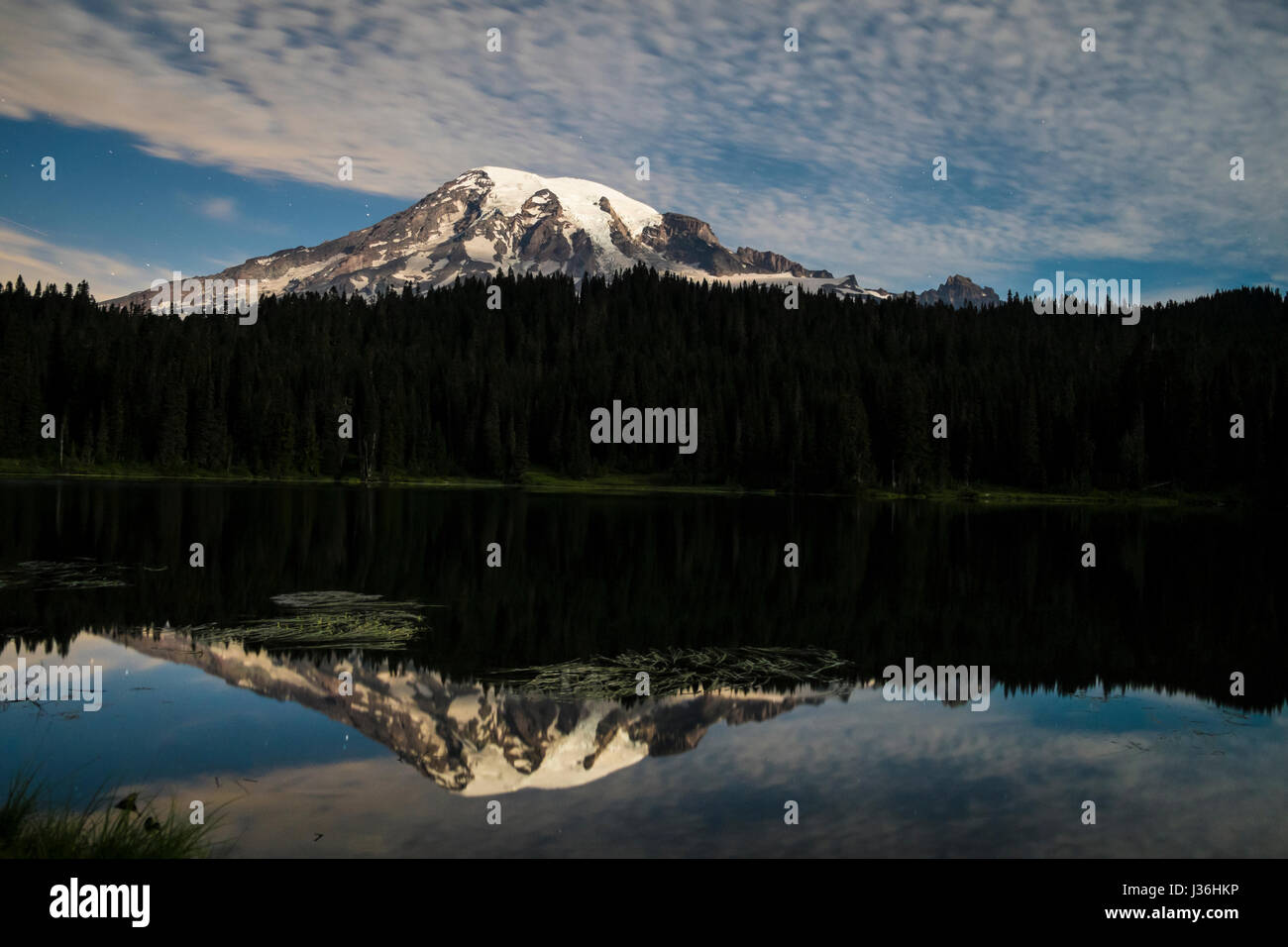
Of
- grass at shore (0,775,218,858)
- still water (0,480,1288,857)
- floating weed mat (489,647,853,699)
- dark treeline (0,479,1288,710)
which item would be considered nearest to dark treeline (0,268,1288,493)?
dark treeline (0,479,1288,710)

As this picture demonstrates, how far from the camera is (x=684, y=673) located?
20438mm

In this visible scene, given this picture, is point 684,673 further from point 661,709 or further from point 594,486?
point 594,486

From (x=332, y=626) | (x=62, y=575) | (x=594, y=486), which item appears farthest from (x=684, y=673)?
(x=594, y=486)

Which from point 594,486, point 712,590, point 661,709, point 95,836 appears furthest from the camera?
point 594,486

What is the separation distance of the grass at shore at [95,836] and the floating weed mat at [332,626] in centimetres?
1059

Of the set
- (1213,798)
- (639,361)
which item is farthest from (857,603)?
(639,361)

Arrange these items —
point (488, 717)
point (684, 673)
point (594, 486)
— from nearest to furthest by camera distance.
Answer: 1. point (488, 717)
2. point (684, 673)
3. point (594, 486)

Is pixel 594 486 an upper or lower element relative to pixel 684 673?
upper

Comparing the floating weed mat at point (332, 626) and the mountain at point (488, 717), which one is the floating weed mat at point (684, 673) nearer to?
the mountain at point (488, 717)

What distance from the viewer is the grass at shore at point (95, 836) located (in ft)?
30.0

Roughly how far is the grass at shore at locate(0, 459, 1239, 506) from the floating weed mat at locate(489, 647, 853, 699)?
4347 inches

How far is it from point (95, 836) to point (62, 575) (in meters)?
24.3

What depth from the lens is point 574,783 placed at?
13.6 metres
